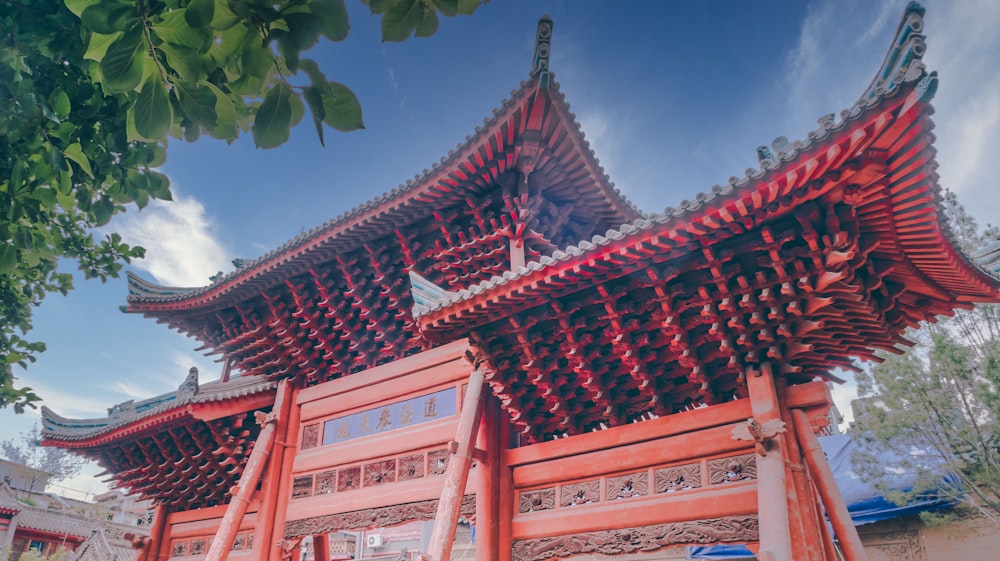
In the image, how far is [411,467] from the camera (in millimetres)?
7121

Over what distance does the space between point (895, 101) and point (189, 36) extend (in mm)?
3712

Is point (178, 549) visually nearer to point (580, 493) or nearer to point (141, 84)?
point (580, 493)

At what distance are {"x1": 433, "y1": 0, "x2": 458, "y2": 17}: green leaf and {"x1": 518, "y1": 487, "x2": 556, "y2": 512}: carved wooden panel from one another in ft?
16.7

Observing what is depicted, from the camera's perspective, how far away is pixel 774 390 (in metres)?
5.10

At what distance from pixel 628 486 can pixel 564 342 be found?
142cm

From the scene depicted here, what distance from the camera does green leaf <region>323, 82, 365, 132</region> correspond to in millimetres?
1838

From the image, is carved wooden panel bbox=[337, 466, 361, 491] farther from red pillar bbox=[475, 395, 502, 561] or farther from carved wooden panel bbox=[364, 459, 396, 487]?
red pillar bbox=[475, 395, 502, 561]

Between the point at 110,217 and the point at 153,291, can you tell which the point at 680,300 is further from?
the point at 153,291

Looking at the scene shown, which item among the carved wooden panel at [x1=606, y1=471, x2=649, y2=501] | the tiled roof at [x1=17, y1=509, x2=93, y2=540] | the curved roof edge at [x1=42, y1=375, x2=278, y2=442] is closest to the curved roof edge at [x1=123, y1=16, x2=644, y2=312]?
the curved roof edge at [x1=42, y1=375, x2=278, y2=442]

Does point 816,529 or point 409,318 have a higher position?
point 409,318

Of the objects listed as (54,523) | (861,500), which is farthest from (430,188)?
(54,523)

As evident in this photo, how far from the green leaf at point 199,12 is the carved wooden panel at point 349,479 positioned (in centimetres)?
682

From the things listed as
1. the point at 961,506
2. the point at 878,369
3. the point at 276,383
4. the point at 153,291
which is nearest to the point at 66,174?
the point at 276,383

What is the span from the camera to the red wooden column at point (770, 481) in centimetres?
435
